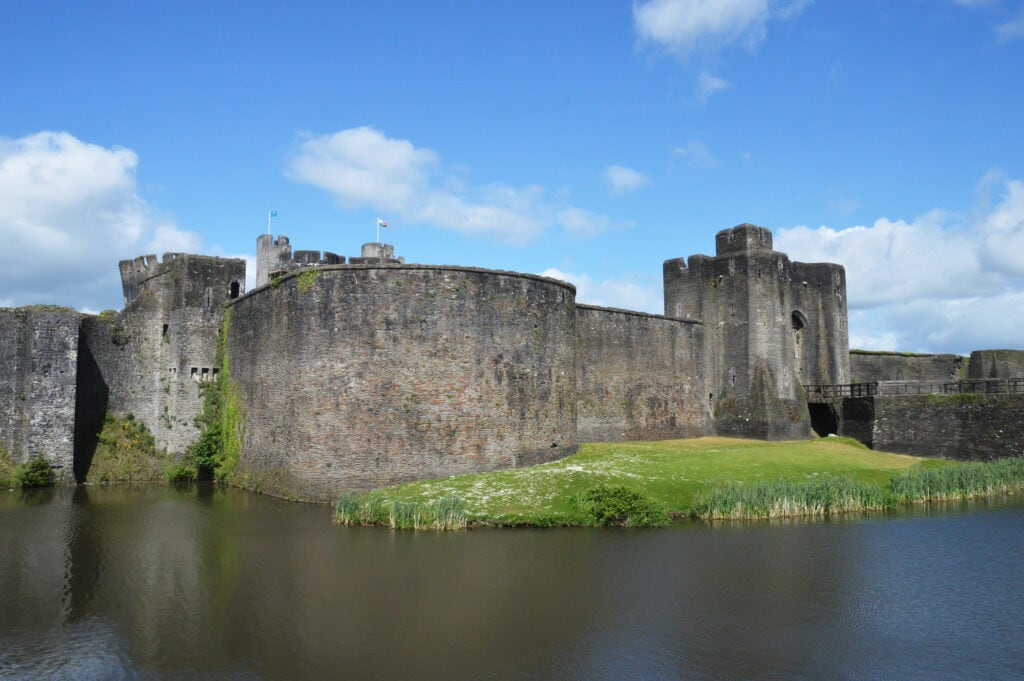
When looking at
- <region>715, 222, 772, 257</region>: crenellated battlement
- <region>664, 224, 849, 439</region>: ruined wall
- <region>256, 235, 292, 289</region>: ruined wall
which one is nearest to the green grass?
<region>664, 224, 849, 439</region>: ruined wall

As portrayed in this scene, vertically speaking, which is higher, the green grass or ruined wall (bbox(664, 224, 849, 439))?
ruined wall (bbox(664, 224, 849, 439))

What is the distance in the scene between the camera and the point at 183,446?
102 feet

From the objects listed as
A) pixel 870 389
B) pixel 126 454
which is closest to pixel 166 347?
pixel 126 454

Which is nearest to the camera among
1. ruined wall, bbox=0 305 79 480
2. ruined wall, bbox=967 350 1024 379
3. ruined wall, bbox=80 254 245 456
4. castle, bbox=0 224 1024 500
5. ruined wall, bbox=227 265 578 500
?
ruined wall, bbox=227 265 578 500

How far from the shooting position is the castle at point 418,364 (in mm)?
24078

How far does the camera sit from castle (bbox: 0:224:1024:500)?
24078mm

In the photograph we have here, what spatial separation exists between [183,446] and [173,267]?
23.4 feet

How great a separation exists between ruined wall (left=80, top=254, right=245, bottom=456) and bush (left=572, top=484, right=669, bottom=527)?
57.9ft

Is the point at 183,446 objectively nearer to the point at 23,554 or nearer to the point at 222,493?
the point at 222,493

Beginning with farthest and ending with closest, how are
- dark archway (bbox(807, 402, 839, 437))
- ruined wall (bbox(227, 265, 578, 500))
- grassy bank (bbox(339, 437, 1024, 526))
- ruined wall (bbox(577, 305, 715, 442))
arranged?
1. dark archway (bbox(807, 402, 839, 437))
2. ruined wall (bbox(577, 305, 715, 442))
3. ruined wall (bbox(227, 265, 578, 500))
4. grassy bank (bbox(339, 437, 1024, 526))

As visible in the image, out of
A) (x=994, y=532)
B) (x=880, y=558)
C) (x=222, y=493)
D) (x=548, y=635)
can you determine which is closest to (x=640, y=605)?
(x=548, y=635)

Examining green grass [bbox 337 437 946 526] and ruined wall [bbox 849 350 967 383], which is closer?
green grass [bbox 337 437 946 526]

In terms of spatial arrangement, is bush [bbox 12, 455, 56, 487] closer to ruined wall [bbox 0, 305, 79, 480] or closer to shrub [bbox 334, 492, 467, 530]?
ruined wall [bbox 0, 305, 79, 480]

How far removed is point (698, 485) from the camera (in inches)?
900
